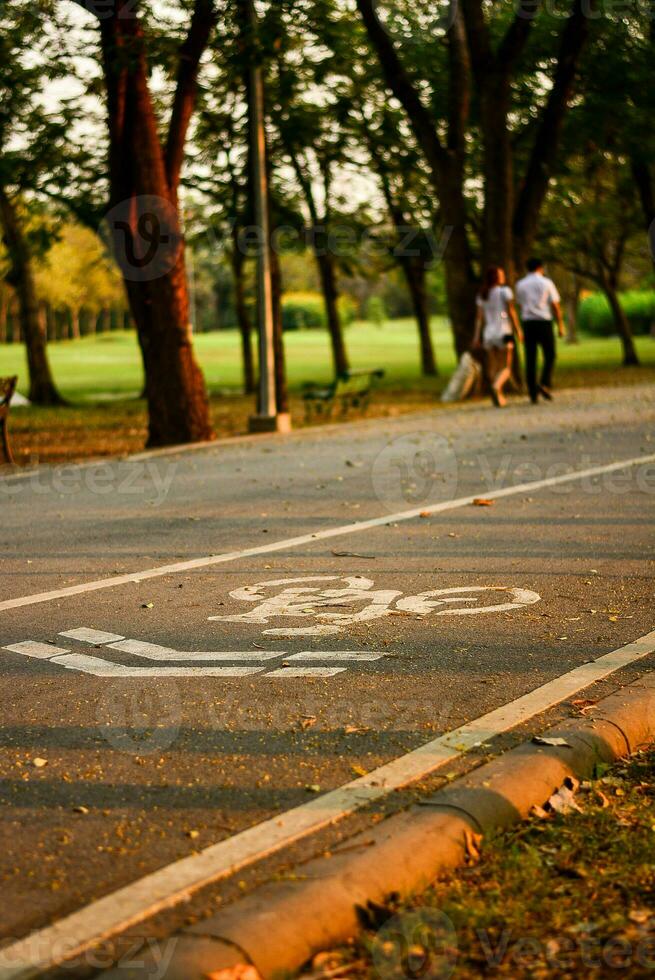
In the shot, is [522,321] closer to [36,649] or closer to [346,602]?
[346,602]

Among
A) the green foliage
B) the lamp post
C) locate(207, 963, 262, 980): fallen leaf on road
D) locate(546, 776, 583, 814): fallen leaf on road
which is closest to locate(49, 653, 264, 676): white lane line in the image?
locate(546, 776, 583, 814): fallen leaf on road

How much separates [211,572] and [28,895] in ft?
14.5

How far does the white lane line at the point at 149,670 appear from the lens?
18.1 ft

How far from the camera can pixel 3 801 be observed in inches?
161

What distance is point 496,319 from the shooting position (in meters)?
20.8

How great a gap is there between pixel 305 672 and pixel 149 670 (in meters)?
0.67

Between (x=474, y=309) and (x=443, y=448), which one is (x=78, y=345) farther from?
(x=443, y=448)

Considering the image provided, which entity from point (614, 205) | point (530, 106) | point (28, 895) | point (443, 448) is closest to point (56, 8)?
point (443, 448)

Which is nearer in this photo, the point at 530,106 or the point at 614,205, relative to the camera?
the point at 530,106

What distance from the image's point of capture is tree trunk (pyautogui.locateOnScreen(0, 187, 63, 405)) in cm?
3128

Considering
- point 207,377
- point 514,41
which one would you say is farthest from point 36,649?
point 207,377

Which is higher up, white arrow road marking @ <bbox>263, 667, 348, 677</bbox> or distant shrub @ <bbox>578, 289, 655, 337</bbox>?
distant shrub @ <bbox>578, 289, 655, 337</bbox>

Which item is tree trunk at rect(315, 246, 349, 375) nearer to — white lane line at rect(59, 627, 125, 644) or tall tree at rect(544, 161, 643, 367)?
tall tree at rect(544, 161, 643, 367)

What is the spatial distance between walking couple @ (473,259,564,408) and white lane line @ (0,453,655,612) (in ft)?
24.3
